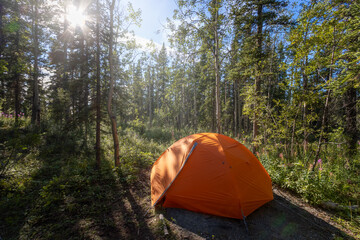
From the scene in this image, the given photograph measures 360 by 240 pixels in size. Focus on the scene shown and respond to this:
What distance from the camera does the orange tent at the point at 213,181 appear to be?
3.50m

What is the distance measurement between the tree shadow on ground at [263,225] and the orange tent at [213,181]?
0.18 m

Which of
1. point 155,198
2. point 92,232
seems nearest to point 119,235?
point 92,232

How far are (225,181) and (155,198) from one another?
2022 mm

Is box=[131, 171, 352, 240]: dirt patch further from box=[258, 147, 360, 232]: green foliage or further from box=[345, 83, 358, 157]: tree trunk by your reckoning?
box=[345, 83, 358, 157]: tree trunk

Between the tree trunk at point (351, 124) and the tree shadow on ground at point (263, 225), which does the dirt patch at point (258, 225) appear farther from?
the tree trunk at point (351, 124)

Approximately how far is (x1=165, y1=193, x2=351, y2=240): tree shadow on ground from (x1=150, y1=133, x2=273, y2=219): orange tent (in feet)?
0.58

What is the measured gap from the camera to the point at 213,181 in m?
3.67

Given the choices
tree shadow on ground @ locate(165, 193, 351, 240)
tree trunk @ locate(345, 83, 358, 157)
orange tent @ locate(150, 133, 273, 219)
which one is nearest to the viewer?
tree shadow on ground @ locate(165, 193, 351, 240)

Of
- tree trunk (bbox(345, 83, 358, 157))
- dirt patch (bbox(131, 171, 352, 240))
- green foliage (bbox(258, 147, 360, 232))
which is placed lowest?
dirt patch (bbox(131, 171, 352, 240))

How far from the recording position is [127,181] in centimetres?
557

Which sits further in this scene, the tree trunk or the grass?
the tree trunk

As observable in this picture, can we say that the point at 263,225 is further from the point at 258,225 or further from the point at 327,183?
the point at 327,183

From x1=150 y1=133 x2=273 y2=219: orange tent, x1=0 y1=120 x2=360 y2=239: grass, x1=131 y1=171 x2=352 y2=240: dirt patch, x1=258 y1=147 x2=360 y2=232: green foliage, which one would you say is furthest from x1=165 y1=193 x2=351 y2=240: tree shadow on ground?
x1=258 y1=147 x2=360 y2=232: green foliage

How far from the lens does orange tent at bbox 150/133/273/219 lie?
11.5 feet
